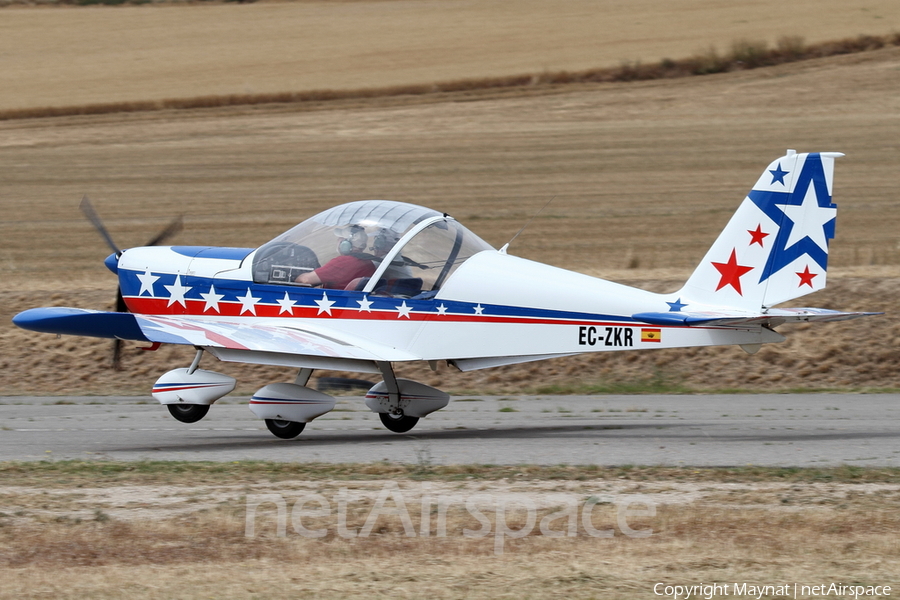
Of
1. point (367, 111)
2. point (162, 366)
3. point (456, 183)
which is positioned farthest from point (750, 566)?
point (367, 111)

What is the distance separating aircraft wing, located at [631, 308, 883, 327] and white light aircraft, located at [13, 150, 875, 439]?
16mm

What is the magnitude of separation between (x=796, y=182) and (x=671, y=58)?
30.8 m

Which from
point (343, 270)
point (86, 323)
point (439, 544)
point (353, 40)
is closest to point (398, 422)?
point (343, 270)

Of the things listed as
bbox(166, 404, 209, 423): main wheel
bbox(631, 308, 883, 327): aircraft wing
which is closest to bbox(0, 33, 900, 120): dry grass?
bbox(166, 404, 209, 423): main wheel

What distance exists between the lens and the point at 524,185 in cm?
2864

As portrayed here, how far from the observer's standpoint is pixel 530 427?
12.3 meters

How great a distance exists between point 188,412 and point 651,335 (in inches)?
186

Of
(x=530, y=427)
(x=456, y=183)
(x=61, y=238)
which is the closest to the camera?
(x=530, y=427)

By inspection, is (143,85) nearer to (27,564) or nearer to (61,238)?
(61,238)

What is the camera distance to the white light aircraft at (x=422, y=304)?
1031cm

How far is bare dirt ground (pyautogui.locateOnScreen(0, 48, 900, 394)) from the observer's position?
1659 centimetres

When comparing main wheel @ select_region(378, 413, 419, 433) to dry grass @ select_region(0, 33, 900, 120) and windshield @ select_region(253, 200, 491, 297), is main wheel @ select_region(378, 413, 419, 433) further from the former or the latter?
dry grass @ select_region(0, 33, 900, 120)

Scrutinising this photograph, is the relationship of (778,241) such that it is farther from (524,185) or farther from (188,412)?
(524,185)
